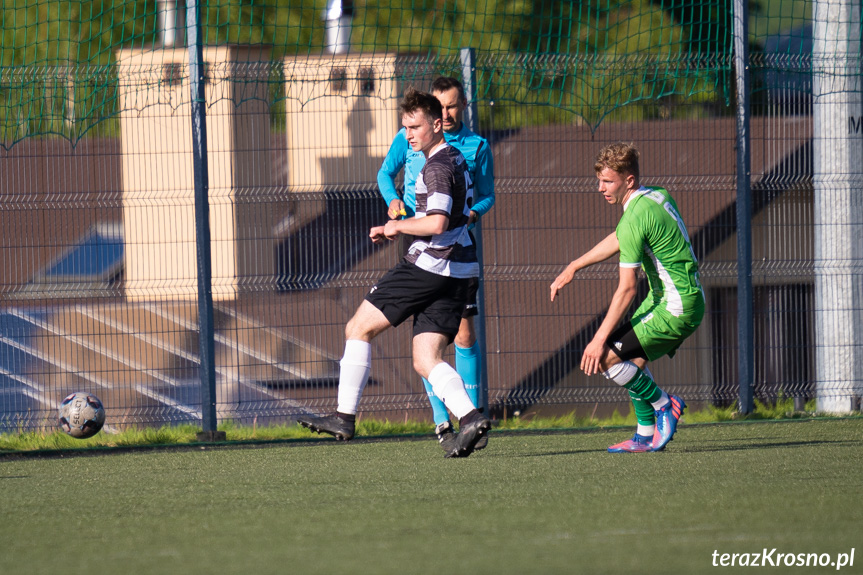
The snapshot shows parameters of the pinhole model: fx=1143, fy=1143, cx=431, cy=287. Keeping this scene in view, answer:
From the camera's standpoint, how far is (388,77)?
8414 mm

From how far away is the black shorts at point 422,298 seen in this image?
5.85 m

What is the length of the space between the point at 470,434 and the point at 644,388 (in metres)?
1.11

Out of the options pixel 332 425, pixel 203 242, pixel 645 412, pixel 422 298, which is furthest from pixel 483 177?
pixel 203 242

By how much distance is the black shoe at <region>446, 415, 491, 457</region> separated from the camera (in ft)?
18.4

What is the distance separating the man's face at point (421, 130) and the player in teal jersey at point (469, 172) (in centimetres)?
72

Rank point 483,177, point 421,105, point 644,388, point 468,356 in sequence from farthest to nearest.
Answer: point 468,356, point 483,177, point 644,388, point 421,105

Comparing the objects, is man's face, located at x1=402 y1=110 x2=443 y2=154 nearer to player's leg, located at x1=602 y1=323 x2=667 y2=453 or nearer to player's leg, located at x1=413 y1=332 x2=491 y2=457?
player's leg, located at x1=413 y1=332 x2=491 y2=457

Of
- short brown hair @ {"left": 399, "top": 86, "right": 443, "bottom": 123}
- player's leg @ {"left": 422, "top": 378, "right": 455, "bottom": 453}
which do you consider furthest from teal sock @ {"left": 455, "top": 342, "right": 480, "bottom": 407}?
short brown hair @ {"left": 399, "top": 86, "right": 443, "bottom": 123}

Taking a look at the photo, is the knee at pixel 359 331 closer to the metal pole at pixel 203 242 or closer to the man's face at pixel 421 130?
the man's face at pixel 421 130

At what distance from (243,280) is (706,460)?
3.81 meters

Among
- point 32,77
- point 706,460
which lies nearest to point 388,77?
point 32,77

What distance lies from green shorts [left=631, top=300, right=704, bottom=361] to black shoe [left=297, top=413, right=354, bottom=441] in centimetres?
160

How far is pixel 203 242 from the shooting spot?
7.93 metres

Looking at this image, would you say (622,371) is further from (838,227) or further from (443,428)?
(838,227)
